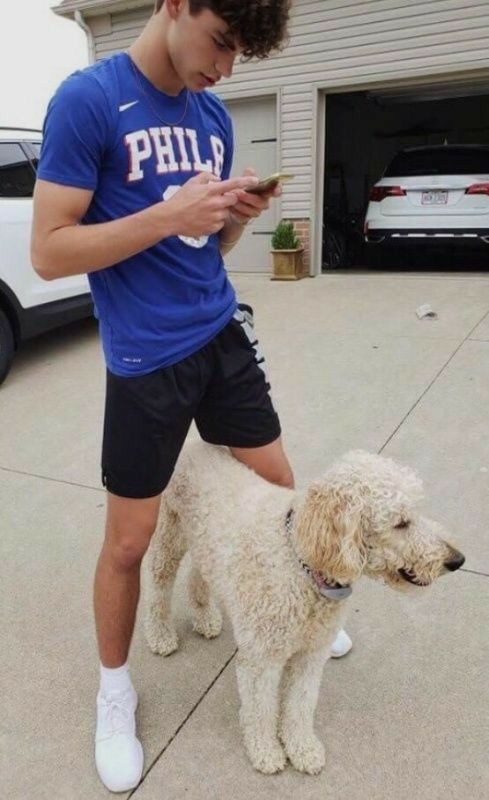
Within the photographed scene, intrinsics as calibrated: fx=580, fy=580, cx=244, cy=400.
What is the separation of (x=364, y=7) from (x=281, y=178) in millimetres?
7255

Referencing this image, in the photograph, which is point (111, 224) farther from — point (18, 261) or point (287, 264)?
point (287, 264)

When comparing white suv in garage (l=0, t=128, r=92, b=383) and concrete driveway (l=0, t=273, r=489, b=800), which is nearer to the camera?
concrete driveway (l=0, t=273, r=489, b=800)

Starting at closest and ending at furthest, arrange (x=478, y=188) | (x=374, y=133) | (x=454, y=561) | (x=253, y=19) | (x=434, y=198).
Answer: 1. (x=253, y=19)
2. (x=454, y=561)
3. (x=478, y=188)
4. (x=434, y=198)
5. (x=374, y=133)

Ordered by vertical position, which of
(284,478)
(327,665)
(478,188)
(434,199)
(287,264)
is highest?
(284,478)

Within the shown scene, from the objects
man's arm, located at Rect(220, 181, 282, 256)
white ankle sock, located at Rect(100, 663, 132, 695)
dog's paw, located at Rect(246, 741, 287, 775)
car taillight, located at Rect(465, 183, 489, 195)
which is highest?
man's arm, located at Rect(220, 181, 282, 256)

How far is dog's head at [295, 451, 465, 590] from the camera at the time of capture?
1.35m

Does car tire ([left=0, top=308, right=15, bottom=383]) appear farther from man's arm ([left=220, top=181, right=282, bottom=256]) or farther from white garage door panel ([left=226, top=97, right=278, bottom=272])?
white garage door panel ([left=226, top=97, right=278, bottom=272])

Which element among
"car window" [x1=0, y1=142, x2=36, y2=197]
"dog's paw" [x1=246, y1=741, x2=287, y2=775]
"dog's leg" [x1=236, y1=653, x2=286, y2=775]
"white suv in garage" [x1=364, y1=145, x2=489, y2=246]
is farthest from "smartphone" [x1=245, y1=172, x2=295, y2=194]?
"white suv in garage" [x1=364, y1=145, x2=489, y2=246]

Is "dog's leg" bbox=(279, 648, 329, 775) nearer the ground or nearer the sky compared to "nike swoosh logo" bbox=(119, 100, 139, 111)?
nearer the ground

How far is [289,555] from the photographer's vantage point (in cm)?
154

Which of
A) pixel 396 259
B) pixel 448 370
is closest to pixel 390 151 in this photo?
pixel 396 259

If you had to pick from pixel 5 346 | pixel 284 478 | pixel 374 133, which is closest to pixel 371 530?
pixel 284 478

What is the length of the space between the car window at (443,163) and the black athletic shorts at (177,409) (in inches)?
284

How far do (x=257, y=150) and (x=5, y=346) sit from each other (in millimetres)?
5347
